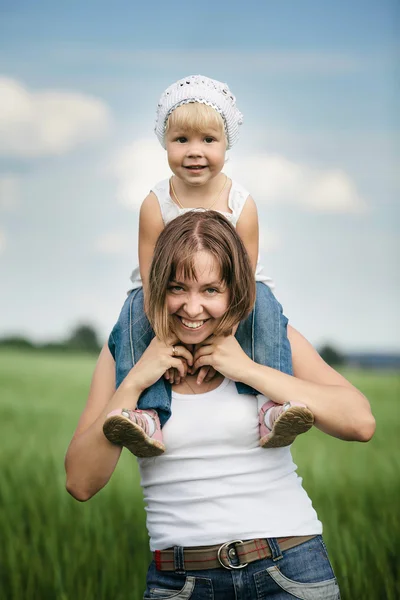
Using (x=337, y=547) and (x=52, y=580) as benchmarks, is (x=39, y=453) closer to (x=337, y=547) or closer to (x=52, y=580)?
(x=52, y=580)

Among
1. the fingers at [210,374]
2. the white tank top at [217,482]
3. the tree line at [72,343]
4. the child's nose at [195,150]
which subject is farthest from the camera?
the tree line at [72,343]

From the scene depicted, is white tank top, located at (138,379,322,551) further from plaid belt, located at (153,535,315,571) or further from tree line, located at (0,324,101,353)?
tree line, located at (0,324,101,353)

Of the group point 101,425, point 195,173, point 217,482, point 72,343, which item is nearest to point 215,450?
point 217,482

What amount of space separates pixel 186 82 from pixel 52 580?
2.52 meters

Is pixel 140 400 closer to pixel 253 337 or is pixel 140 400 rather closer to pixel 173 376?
pixel 173 376

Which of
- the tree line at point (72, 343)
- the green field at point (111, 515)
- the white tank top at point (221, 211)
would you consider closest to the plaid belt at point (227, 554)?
the white tank top at point (221, 211)

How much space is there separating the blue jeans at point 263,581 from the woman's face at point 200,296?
2.05 feet

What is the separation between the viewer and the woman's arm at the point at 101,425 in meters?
2.26

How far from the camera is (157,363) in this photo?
2.27m

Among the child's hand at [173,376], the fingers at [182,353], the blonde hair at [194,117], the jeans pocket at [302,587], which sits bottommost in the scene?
the jeans pocket at [302,587]

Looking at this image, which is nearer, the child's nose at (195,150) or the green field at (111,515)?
the child's nose at (195,150)

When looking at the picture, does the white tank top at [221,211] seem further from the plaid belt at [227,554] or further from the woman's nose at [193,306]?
the plaid belt at [227,554]

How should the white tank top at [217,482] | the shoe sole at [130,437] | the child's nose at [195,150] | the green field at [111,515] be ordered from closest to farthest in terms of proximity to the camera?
the shoe sole at [130,437] → the white tank top at [217,482] → the child's nose at [195,150] → the green field at [111,515]

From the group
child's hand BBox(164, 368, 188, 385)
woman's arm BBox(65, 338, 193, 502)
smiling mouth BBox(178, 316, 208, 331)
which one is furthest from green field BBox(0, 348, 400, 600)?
smiling mouth BBox(178, 316, 208, 331)
